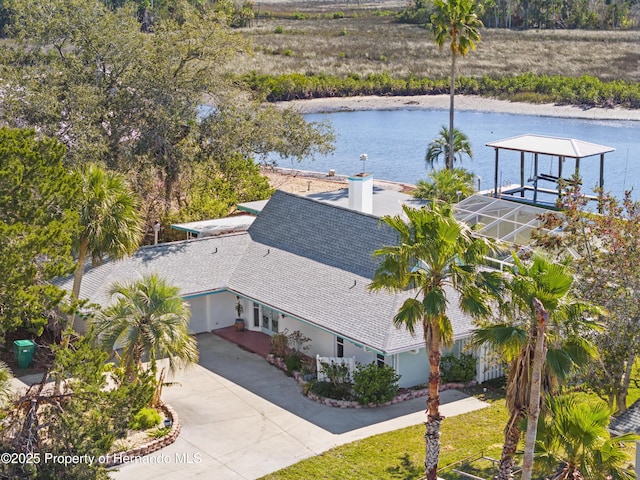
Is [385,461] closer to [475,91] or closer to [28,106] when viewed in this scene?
[28,106]

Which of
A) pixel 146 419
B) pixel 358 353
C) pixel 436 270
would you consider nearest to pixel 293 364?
pixel 358 353

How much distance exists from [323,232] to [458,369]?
25.1ft

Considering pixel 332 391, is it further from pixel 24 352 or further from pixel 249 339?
pixel 24 352

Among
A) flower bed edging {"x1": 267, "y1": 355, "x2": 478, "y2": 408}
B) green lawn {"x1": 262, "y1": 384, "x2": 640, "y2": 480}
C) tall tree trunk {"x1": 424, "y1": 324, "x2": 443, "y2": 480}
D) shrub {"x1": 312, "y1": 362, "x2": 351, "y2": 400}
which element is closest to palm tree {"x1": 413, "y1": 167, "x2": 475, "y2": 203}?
flower bed edging {"x1": 267, "y1": 355, "x2": 478, "y2": 408}

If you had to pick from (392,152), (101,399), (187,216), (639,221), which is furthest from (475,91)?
(101,399)

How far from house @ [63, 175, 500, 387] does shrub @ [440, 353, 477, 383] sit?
46 cm

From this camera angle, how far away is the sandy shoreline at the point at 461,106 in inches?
3583

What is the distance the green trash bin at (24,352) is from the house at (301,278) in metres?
2.35

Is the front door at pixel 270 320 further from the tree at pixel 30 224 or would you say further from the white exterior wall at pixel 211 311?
the tree at pixel 30 224

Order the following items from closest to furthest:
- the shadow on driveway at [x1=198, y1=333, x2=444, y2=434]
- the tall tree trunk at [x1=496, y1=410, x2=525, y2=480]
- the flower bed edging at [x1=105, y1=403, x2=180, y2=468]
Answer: the tall tree trunk at [x1=496, y1=410, x2=525, y2=480] → the flower bed edging at [x1=105, y1=403, x2=180, y2=468] → the shadow on driveway at [x1=198, y1=333, x2=444, y2=434]

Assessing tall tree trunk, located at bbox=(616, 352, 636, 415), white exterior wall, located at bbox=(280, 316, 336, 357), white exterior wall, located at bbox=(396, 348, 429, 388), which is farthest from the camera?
white exterior wall, located at bbox=(280, 316, 336, 357)

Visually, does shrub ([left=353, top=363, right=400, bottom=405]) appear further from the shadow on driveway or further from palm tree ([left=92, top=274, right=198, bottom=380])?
palm tree ([left=92, top=274, right=198, bottom=380])

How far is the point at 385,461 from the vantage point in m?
23.6

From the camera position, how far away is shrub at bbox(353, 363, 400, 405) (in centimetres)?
2697
